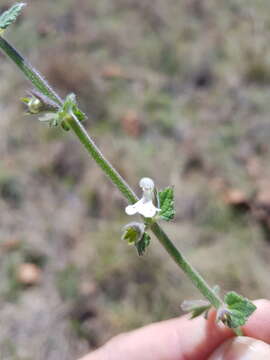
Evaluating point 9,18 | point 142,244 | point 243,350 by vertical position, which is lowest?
point 243,350

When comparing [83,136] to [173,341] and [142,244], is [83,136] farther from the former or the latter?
[173,341]

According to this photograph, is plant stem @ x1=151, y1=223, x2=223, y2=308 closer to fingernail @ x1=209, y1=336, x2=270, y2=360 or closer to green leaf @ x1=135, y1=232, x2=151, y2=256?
green leaf @ x1=135, y1=232, x2=151, y2=256

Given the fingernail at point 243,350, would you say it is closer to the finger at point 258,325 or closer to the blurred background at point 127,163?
the finger at point 258,325

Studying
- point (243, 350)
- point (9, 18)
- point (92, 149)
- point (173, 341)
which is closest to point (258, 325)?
point (243, 350)

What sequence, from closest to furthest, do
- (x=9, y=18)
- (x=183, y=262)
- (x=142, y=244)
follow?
(x=9, y=18) → (x=142, y=244) → (x=183, y=262)

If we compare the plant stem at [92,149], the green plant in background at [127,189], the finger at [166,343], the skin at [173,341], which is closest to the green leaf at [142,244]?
the green plant in background at [127,189]

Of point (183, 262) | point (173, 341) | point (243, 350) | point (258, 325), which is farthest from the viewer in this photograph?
point (173, 341)
